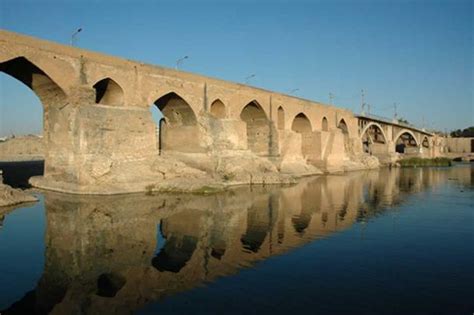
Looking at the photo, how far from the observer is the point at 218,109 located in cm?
3120

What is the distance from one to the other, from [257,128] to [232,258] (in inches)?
1062

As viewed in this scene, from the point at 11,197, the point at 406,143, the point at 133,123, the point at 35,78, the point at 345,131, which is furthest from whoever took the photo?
the point at 406,143

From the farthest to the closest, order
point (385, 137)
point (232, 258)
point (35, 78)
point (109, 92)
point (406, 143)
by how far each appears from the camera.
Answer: point (406, 143), point (385, 137), point (109, 92), point (35, 78), point (232, 258)

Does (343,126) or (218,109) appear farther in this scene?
(343,126)

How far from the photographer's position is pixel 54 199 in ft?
61.8

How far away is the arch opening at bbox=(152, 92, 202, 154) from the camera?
27.8 metres

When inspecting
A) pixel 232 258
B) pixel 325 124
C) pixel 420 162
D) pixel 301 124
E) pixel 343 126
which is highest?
pixel 343 126

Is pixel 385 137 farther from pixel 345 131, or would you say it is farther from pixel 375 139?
pixel 345 131

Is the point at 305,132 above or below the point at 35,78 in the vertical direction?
below

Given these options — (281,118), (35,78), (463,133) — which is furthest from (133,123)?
(463,133)

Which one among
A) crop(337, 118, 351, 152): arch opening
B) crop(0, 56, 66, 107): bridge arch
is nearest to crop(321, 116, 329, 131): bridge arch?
crop(337, 118, 351, 152): arch opening

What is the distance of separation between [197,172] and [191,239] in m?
13.4

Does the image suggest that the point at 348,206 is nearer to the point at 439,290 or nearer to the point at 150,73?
the point at 439,290

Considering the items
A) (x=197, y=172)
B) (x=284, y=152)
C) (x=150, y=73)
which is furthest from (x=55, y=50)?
(x=284, y=152)
